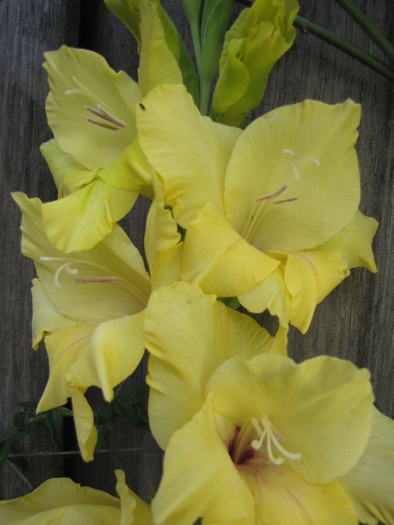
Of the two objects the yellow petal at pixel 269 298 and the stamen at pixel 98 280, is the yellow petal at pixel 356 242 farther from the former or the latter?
the stamen at pixel 98 280

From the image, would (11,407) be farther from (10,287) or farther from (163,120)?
(163,120)

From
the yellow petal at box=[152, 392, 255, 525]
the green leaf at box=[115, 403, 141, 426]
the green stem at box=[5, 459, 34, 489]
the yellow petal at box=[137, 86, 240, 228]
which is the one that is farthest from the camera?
the green stem at box=[5, 459, 34, 489]

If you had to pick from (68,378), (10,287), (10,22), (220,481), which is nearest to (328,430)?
(220,481)

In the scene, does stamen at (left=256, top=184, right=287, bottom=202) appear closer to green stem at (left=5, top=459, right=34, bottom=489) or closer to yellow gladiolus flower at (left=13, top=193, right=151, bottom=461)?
yellow gladiolus flower at (left=13, top=193, right=151, bottom=461)

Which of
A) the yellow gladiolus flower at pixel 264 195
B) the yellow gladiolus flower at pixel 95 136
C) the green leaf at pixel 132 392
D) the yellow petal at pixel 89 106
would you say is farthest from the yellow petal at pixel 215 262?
the green leaf at pixel 132 392

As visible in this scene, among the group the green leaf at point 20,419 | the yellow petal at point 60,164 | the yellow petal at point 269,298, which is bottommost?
the green leaf at point 20,419

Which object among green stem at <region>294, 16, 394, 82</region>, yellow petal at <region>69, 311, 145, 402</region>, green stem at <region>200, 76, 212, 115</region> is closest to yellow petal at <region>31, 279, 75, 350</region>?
yellow petal at <region>69, 311, 145, 402</region>
